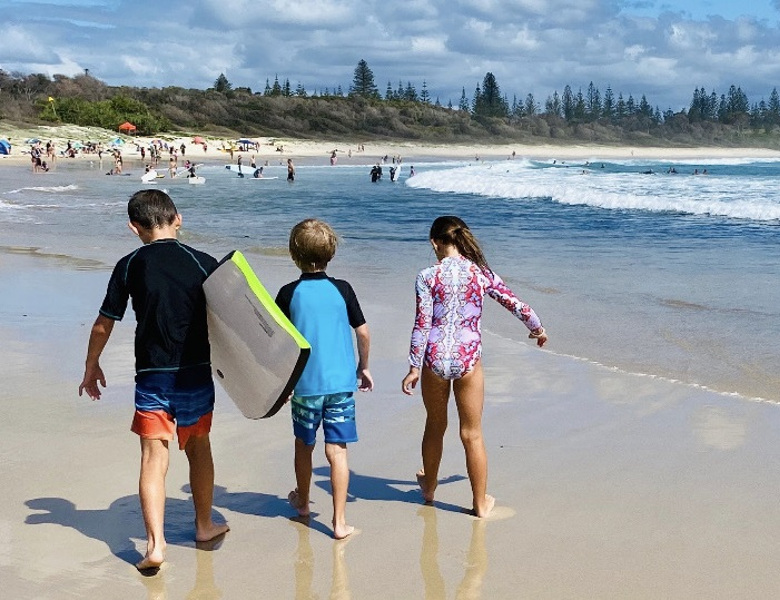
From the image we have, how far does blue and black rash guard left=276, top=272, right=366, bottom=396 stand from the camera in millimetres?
4012

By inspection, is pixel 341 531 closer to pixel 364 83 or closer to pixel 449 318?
pixel 449 318

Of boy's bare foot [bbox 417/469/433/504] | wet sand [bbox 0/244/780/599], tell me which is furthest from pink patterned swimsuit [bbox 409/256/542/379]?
wet sand [bbox 0/244/780/599]

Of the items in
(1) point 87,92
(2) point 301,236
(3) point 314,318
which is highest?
(1) point 87,92

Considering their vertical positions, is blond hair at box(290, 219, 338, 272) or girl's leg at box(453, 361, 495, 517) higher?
blond hair at box(290, 219, 338, 272)

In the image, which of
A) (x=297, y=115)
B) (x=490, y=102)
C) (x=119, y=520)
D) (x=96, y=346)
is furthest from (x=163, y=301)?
(x=490, y=102)

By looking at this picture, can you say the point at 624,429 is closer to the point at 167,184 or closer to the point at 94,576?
the point at 94,576

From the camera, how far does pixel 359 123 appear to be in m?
145

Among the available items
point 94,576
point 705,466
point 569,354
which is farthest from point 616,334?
point 94,576

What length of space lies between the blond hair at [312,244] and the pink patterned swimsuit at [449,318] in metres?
0.49

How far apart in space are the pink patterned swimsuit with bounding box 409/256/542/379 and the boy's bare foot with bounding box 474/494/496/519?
2.02ft

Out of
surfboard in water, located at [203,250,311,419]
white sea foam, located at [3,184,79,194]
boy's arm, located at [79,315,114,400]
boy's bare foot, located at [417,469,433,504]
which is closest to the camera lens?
surfboard in water, located at [203,250,311,419]

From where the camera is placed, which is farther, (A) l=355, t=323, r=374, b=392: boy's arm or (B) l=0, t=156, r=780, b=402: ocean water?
(B) l=0, t=156, r=780, b=402: ocean water

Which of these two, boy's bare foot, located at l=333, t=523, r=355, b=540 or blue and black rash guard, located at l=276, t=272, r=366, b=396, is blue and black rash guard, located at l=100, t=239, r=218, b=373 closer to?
blue and black rash guard, located at l=276, t=272, r=366, b=396

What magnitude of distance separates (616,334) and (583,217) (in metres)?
17.9
